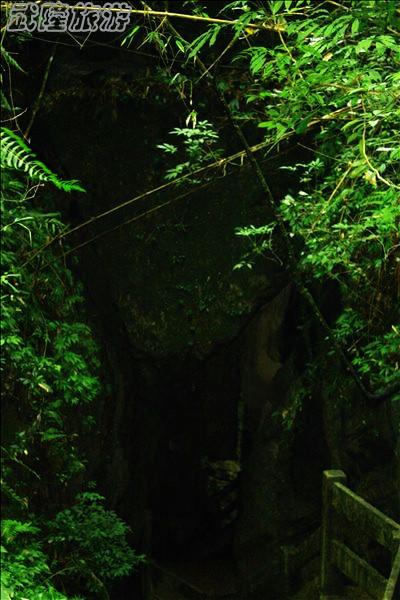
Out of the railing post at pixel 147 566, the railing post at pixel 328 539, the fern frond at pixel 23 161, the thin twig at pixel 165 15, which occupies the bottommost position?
the railing post at pixel 147 566

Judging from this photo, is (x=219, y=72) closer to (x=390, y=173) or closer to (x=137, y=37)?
(x=137, y=37)

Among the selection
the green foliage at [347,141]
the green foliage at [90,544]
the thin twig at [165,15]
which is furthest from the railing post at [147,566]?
the thin twig at [165,15]

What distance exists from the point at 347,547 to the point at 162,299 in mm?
3390

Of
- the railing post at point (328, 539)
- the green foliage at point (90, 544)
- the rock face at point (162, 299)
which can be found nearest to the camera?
the green foliage at point (90, 544)

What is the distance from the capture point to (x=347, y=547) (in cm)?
538

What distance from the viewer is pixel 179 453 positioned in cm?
977

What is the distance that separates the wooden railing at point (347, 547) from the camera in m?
4.66

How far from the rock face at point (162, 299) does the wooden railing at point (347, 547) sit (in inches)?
57.9

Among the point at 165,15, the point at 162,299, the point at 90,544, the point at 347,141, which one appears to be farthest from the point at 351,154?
the point at 162,299

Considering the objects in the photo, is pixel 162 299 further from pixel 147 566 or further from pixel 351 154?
pixel 351 154

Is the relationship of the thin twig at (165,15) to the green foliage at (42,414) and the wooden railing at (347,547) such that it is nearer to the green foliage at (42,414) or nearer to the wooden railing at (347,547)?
the green foliage at (42,414)

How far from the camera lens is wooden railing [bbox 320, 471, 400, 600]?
4.66 m

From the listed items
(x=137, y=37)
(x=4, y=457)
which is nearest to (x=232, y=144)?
(x=137, y=37)

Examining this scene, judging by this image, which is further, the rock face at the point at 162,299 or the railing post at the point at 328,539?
the rock face at the point at 162,299
